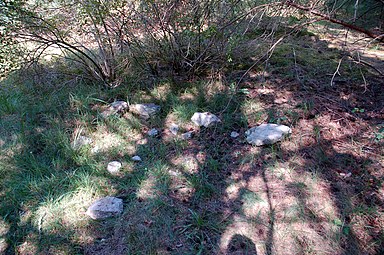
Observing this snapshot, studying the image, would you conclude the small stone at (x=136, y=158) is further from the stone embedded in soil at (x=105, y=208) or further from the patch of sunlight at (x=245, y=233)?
the patch of sunlight at (x=245, y=233)

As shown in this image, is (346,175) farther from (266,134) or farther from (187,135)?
(187,135)

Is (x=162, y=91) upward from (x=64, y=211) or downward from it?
upward

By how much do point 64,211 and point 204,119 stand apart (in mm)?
1473

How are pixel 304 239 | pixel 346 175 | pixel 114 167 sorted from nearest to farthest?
pixel 304 239
pixel 346 175
pixel 114 167

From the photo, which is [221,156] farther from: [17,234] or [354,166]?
[17,234]

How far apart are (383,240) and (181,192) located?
1307 mm

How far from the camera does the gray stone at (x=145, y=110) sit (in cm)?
296

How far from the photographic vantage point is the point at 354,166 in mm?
2094

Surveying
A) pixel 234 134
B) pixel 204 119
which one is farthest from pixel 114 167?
pixel 234 134

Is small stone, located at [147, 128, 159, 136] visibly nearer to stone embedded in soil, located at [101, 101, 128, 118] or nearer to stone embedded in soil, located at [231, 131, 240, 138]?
stone embedded in soil, located at [101, 101, 128, 118]

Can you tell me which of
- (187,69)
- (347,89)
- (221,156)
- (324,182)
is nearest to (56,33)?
(187,69)

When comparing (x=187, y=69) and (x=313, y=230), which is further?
(x=187, y=69)

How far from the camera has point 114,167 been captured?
2.27 metres

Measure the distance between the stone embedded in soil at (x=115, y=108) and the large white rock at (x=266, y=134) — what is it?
140 cm
